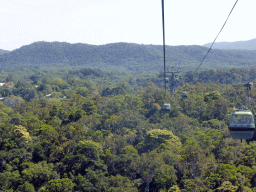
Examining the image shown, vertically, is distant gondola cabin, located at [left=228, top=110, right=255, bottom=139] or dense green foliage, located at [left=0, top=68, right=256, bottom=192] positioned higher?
distant gondola cabin, located at [left=228, top=110, right=255, bottom=139]

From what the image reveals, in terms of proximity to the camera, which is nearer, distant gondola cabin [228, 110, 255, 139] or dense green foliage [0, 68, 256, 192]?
distant gondola cabin [228, 110, 255, 139]

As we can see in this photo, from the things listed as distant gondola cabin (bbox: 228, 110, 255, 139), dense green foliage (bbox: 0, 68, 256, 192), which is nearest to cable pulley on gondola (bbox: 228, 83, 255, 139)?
distant gondola cabin (bbox: 228, 110, 255, 139)

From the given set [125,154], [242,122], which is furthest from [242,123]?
[125,154]

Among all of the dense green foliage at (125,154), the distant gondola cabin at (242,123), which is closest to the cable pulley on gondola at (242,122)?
the distant gondola cabin at (242,123)

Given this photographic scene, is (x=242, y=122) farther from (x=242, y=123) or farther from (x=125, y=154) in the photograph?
(x=125, y=154)

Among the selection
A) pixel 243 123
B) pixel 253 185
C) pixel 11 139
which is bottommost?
pixel 253 185

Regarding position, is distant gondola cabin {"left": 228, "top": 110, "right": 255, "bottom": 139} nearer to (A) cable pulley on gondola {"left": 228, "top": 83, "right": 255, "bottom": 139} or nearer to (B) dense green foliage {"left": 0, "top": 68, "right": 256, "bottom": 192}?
(A) cable pulley on gondola {"left": 228, "top": 83, "right": 255, "bottom": 139}

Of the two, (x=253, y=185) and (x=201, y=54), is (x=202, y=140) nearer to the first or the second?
(x=253, y=185)

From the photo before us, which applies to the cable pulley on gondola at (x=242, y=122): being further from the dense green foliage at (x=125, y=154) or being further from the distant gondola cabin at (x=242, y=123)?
the dense green foliage at (x=125, y=154)

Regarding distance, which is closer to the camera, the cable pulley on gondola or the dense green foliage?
the cable pulley on gondola

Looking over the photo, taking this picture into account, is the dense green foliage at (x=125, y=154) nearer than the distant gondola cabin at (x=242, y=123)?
No

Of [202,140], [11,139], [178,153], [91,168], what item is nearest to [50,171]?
[91,168]
